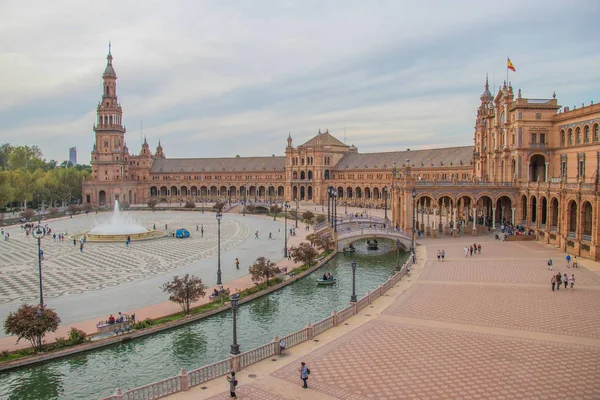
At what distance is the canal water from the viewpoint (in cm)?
2241

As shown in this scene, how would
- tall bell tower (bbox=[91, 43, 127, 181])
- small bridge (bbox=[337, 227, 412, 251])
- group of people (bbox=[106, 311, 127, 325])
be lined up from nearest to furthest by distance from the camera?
1. group of people (bbox=[106, 311, 127, 325])
2. small bridge (bbox=[337, 227, 412, 251])
3. tall bell tower (bbox=[91, 43, 127, 181])

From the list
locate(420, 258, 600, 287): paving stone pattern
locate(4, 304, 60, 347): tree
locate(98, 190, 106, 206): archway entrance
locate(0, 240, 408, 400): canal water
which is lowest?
locate(0, 240, 408, 400): canal water

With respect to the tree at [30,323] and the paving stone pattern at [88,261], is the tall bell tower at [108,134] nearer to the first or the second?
the paving stone pattern at [88,261]

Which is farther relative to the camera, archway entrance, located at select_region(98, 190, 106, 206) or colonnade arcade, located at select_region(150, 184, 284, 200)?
colonnade arcade, located at select_region(150, 184, 284, 200)

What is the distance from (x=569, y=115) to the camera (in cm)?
6412

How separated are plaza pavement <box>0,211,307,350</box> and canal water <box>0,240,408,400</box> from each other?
2614 millimetres

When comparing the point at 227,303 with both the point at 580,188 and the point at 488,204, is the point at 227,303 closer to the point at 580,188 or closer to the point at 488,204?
the point at 580,188

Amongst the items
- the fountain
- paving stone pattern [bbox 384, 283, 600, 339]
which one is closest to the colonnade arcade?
the fountain

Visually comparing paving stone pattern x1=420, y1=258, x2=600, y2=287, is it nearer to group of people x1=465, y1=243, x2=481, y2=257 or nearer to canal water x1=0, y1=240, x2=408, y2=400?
group of people x1=465, y1=243, x2=481, y2=257

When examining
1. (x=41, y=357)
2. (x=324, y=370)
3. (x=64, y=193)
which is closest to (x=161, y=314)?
(x=41, y=357)

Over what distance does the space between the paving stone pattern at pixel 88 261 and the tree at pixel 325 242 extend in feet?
35.4

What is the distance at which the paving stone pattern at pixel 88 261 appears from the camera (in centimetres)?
3891

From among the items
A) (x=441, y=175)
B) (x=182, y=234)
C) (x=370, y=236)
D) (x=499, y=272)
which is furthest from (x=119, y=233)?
(x=441, y=175)

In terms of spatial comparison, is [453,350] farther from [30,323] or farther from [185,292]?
[30,323]
